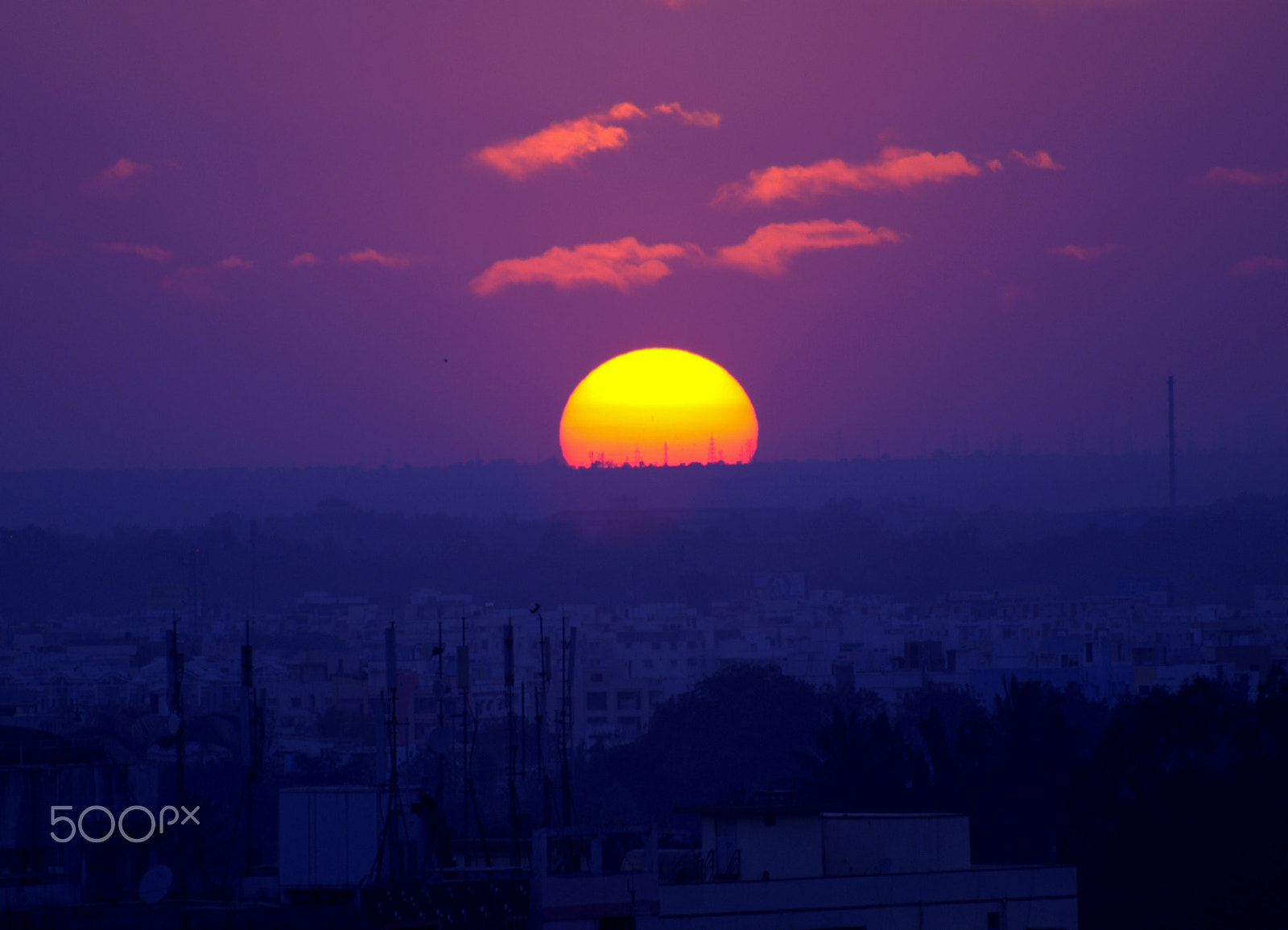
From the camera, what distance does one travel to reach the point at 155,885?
16891mm

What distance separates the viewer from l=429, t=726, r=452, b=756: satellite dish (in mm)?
19500

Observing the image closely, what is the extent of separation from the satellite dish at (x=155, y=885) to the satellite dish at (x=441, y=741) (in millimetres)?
2963

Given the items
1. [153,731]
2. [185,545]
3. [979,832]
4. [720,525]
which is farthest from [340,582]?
[979,832]

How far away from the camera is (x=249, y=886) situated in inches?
741

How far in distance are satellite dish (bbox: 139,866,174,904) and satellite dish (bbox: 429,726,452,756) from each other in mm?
2963

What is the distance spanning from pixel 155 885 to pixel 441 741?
3277mm

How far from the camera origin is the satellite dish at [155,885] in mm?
16844
